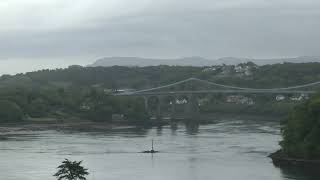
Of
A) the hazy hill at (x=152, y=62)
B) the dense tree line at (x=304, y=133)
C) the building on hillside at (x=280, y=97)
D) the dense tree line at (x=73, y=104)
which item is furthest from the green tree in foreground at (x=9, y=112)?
the hazy hill at (x=152, y=62)

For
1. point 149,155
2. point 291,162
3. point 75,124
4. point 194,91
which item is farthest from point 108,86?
point 291,162

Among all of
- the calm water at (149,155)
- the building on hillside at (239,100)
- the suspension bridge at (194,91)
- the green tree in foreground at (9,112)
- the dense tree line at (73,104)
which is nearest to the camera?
the calm water at (149,155)

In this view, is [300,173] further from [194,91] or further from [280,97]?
[280,97]

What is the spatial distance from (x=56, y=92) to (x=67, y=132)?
14461mm

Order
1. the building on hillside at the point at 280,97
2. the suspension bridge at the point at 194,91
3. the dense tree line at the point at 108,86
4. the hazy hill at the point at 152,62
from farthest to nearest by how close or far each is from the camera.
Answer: the hazy hill at the point at 152,62 < the building on hillside at the point at 280,97 < the suspension bridge at the point at 194,91 < the dense tree line at the point at 108,86

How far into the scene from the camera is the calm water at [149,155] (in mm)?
20672

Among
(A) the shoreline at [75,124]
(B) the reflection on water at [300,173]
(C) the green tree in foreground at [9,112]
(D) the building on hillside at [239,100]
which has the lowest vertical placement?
(B) the reflection on water at [300,173]

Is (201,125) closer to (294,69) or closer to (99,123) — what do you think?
(99,123)

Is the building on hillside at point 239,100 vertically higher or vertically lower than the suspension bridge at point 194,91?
lower

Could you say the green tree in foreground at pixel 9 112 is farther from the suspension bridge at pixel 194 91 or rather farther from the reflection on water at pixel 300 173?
the reflection on water at pixel 300 173

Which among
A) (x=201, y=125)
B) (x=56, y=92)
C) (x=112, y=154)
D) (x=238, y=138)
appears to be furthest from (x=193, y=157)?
(x=56, y=92)

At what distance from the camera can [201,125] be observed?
44125 mm

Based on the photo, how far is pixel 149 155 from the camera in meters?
25.6

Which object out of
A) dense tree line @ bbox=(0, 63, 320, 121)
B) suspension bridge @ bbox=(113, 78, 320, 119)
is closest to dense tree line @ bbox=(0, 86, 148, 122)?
dense tree line @ bbox=(0, 63, 320, 121)
